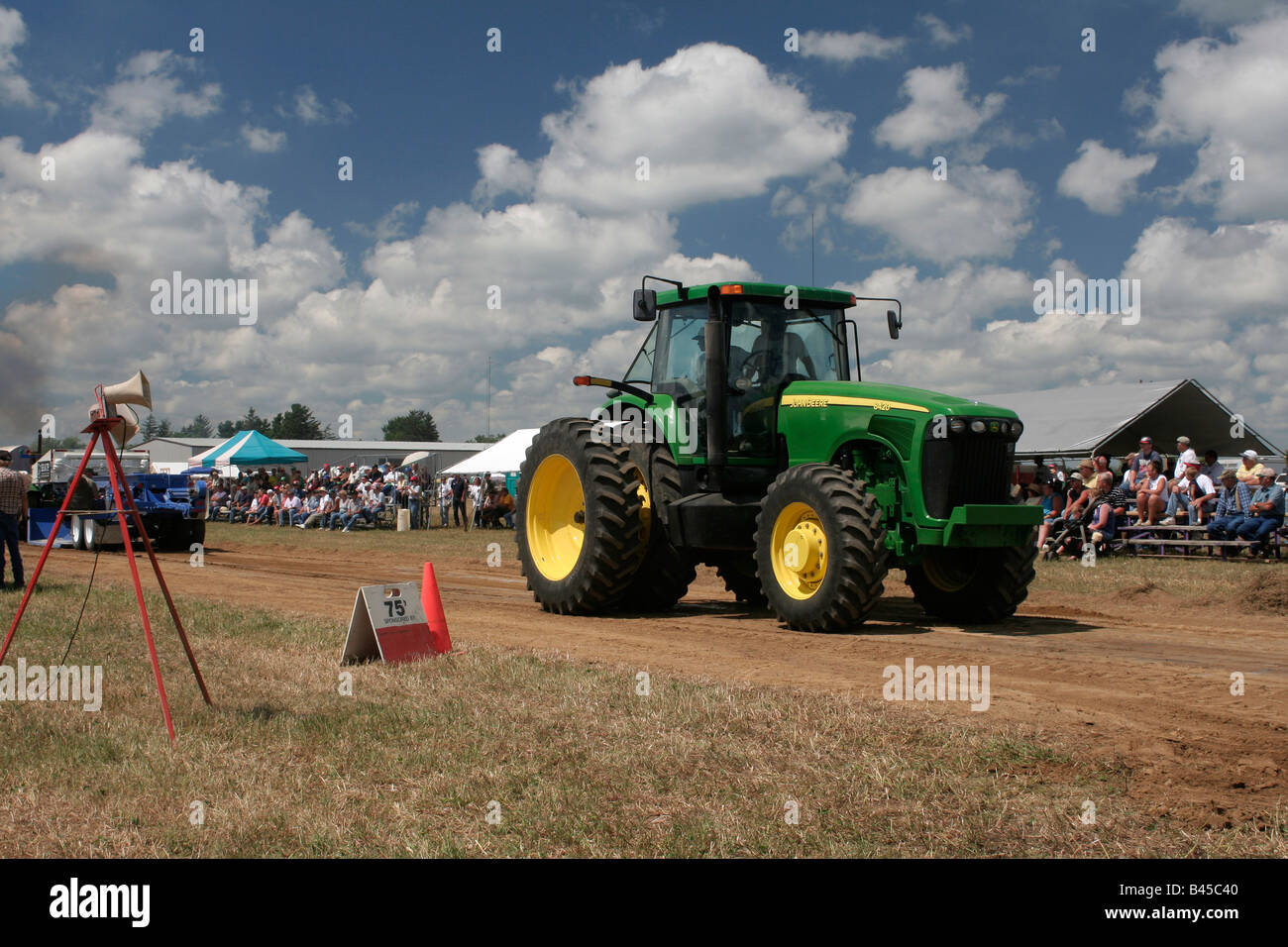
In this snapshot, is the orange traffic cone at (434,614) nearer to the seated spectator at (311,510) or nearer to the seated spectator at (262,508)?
the seated spectator at (311,510)

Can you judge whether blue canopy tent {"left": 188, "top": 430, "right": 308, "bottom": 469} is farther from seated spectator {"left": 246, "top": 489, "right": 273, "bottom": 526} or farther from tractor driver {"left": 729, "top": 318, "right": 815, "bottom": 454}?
tractor driver {"left": 729, "top": 318, "right": 815, "bottom": 454}

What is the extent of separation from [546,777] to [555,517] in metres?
6.55

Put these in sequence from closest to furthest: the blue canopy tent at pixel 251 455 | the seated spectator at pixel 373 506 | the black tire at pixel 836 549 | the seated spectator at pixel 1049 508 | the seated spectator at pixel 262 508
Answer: the black tire at pixel 836 549 → the seated spectator at pixel 1049 508 → the seated spectator at pixel 373 506 → the seated spectator at pixel 262 508 → the blue canopy tent at pixel 251 455

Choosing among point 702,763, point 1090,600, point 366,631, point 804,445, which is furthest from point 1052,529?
point 702,763

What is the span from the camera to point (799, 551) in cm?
871

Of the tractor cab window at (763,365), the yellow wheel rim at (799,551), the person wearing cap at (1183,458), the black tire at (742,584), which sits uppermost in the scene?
the tractor cab window at (763,365)

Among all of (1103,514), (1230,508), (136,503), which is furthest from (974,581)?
(136,503)

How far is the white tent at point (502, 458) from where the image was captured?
31.4 metres

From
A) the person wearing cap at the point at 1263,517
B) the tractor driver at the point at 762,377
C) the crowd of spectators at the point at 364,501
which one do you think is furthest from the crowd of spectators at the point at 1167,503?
the crowd of spectators at the point at 364,501

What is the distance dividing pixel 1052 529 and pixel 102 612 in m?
13.3

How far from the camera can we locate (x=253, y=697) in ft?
20.5

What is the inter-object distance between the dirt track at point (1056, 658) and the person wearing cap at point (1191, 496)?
206 inches

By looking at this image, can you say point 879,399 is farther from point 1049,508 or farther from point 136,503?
point 136,503
